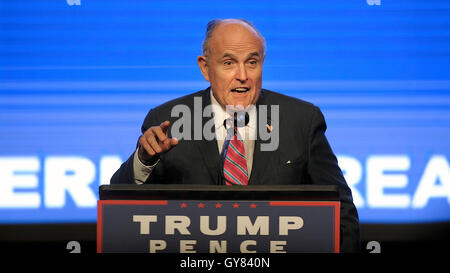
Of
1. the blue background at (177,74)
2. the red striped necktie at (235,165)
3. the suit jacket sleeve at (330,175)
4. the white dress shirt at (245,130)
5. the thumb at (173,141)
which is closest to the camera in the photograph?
the thumb at (173,141)

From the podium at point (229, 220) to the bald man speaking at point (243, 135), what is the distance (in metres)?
0.46

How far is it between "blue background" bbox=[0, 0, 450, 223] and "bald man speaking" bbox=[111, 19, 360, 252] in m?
1.41

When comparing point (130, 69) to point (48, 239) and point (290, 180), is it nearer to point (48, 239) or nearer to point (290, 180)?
point (48, 239)

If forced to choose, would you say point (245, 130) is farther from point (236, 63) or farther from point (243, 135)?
point (236, 63)

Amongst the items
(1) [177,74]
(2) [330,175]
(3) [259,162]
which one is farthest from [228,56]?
(1) [177,74]

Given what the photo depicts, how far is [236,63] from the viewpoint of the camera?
1571 millimetres

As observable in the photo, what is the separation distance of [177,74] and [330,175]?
5.66ft

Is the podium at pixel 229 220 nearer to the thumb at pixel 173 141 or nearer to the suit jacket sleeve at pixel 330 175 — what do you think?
the thumb at pixel 173 141

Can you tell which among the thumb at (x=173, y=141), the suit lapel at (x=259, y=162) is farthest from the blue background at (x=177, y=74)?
the thumb at (x=173, y=141)

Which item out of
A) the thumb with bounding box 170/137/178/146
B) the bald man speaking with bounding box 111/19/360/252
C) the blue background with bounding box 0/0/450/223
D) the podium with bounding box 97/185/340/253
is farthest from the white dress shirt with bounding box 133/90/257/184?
the blue background with bounding box 0/0/450/223

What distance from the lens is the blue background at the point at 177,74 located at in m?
3.09

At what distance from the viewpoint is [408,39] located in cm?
314

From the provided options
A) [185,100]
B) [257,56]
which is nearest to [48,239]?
[185,100]
